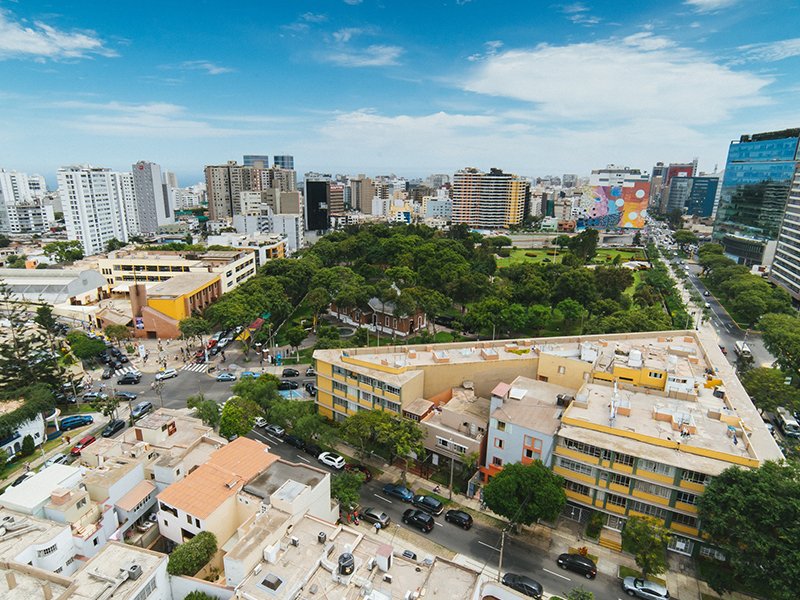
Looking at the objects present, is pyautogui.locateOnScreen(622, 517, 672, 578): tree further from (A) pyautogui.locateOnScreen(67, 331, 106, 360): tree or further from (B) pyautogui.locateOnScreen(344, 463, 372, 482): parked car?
(A) pyautogui.locateOnScreen(67, 331, 106, 360): tree

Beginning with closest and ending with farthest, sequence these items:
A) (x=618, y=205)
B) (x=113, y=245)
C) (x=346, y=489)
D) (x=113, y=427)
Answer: (x=346, y=489) < (x=113, y=427) < (x=113, y=245) < (x=618, y=205)

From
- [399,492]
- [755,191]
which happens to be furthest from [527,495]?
[755,191]

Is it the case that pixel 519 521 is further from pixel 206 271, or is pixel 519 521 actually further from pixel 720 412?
pixel 206 271

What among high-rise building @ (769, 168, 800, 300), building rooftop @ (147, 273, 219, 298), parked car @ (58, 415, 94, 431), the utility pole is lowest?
parked car @ (58, 415, 94, 431)

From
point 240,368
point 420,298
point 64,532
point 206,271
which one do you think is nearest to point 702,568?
point 64,532

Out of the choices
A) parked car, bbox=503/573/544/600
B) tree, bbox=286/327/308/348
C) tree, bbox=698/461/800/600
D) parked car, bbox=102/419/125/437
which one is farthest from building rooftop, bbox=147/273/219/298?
tree, bbox=698/461/800/600

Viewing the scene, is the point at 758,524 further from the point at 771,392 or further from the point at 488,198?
the point at 488,198

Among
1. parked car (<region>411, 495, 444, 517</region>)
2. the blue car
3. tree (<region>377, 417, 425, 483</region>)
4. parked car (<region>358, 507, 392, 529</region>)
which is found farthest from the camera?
tree (<region>377, 417, 425, 483</region>)
